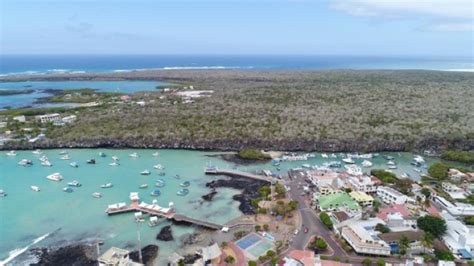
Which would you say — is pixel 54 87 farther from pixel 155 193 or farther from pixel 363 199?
pixel 363 199

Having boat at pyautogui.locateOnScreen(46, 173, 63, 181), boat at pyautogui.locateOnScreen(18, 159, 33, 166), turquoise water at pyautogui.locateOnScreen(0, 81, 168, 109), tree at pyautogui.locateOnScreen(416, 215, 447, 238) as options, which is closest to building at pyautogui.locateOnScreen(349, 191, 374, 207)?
tree at pyautogui.locateOnScreen(416, 215, 447, 238)

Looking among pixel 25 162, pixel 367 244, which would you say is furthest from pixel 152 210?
pixel 25 162

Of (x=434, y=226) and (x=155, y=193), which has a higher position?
(x=434, y=226)

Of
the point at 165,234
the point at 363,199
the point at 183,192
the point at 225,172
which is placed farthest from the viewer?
the point at 225,172

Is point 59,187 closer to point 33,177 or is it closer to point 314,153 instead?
point 33,177

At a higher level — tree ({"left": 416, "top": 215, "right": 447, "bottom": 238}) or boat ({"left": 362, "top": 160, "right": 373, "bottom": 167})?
tree ({"left": 416, "top": 215, "right": 447, "bottom": 238})

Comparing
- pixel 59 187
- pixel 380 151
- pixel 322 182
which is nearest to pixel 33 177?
pixel 59 187

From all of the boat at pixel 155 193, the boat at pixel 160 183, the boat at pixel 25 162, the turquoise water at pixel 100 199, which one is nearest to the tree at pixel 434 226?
the turquoise water at pixel 100 199

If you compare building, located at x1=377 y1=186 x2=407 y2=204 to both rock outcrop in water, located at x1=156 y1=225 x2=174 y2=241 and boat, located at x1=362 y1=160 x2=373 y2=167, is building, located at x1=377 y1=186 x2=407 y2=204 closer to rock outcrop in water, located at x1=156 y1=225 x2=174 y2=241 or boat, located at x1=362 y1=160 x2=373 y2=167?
boat, located at x1=362 y1=160 x2=373 y2=167
